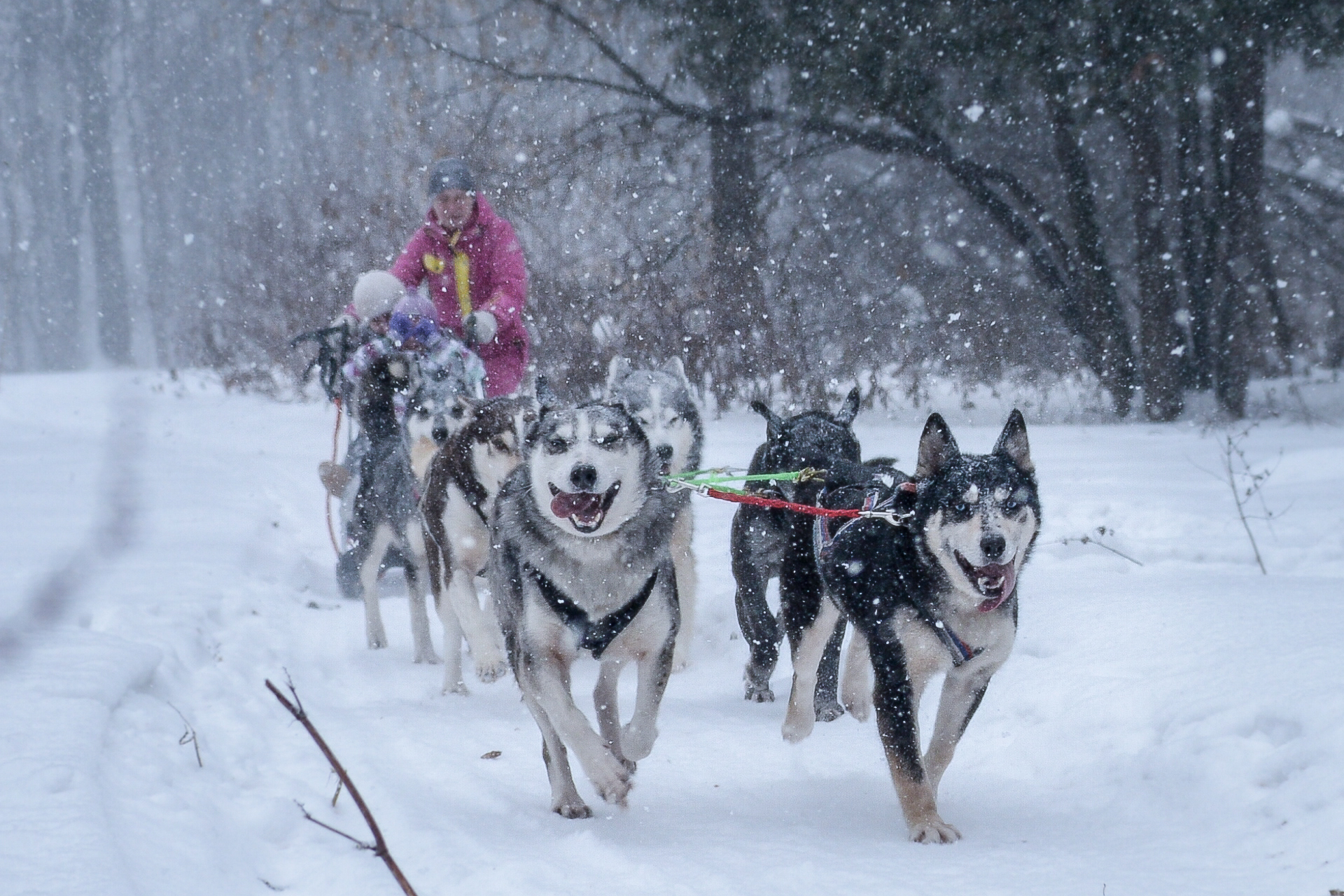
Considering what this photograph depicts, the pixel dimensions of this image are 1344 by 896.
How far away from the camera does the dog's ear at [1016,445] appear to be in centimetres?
285

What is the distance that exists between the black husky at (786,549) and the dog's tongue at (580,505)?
1.06 meters

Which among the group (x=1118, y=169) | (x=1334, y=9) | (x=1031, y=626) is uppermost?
(x=1334, y=9)

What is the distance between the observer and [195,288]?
1108 millimetres

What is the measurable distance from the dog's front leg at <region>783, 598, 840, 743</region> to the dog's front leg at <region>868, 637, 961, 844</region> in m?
0.68

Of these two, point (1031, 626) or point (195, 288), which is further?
point (1031, 626)

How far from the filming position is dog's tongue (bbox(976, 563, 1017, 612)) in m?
2.73

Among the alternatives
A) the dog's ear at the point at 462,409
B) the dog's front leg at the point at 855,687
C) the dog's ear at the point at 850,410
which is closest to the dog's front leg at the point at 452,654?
the dog's ear at the point at 462,409

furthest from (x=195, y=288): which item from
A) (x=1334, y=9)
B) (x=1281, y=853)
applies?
(x=1334, y=9)

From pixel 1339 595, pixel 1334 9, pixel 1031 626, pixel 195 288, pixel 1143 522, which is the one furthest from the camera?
pixel 1334 9

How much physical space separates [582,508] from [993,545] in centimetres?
112

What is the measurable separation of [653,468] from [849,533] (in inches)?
24.7

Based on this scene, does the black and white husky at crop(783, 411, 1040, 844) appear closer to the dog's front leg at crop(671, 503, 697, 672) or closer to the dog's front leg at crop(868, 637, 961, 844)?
the dog's front leg at crop(868, 637, 961, 844)

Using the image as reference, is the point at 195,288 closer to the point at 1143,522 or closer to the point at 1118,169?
the point at 1143,522

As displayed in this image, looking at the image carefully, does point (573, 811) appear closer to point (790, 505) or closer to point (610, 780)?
point (610, 780)
